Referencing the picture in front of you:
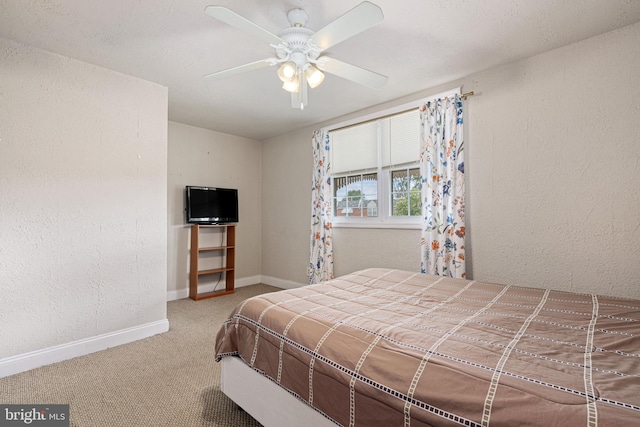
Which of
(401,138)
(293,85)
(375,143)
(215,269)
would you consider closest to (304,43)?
(293,85)

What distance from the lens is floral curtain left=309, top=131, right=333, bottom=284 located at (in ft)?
13.4

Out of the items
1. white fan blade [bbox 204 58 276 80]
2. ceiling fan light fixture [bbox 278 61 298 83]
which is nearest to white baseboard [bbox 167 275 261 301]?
white fan blade [bbox 204 58 276 80]

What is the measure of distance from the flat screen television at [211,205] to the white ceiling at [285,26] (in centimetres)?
159

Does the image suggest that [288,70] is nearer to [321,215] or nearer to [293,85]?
[293,85]

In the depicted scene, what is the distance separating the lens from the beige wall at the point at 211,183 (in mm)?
4336

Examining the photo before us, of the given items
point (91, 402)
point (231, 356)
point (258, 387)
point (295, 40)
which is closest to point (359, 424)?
point (258, 387)

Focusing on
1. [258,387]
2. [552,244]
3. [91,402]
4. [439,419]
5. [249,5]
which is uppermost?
[249,5]

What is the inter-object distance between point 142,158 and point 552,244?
3.77 metres

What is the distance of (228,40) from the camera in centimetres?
230

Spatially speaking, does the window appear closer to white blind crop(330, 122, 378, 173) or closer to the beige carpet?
white blind crop(330, 122, 378, 173)

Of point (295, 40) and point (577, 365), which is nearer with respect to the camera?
point (577, 365)

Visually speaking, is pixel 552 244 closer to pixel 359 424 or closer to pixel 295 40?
pixel 359 424

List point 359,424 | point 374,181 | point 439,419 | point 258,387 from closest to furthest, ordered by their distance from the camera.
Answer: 1. point 439,419
2. point 359,424
3. point 258,387
4. point 374,181

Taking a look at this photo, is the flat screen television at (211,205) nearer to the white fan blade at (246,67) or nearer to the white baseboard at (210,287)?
the white baseboard at (210,287)
